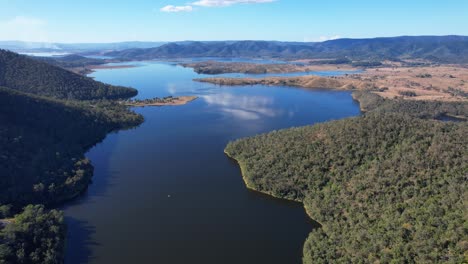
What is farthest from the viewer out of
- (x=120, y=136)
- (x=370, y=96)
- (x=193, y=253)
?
(x=370, y=96)

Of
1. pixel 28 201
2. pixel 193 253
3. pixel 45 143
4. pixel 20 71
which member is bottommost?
pixel 193 253

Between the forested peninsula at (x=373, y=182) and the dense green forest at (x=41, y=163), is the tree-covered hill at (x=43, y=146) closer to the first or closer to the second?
the dense green forest at (x=41, y=163)

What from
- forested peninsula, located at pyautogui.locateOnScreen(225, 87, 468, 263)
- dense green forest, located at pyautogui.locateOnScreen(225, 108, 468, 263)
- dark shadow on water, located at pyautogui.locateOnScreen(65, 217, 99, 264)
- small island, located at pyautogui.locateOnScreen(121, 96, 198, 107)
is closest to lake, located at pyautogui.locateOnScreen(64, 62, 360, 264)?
dark shadow on water, located at pyautogui.locateOnScreen(65, 217, 99, 264)

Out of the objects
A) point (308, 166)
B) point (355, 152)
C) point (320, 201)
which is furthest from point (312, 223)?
point (355, 152)

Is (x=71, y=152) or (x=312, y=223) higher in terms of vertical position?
(x=71, y=152)

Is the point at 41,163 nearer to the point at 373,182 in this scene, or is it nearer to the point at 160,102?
the point at 373,182

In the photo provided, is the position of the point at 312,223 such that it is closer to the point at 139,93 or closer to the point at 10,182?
the point at 10,182
